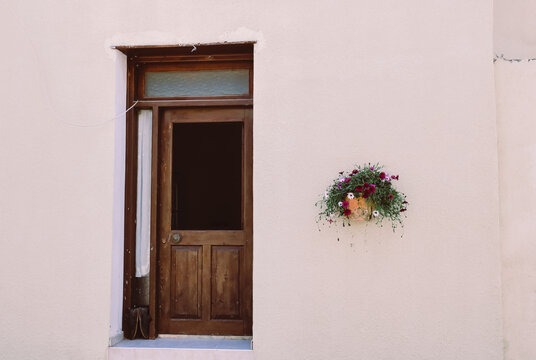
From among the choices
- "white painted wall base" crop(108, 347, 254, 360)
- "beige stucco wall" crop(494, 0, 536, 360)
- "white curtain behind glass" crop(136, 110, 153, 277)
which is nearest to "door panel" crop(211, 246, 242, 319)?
"white painted wall base" crop(108, 347, 254, 360)

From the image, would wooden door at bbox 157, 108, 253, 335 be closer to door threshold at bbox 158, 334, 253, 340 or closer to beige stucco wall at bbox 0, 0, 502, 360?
door threshold at bbox 158, 334, 253, 340

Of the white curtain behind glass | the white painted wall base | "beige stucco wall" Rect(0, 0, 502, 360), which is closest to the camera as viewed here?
"beige stucco wall" Rect(0, 0, 502, 360)

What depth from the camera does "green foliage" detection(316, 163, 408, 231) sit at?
4246mm

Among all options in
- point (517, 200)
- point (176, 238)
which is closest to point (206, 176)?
point (176, 238)

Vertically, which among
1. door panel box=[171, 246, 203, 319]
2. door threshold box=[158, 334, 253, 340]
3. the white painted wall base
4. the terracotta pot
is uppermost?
→ the terracotta pot

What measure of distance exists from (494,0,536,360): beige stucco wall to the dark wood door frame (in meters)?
2.09

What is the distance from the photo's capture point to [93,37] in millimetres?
4836

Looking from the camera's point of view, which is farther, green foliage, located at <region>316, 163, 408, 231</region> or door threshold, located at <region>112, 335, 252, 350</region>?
door threshold, located at <region>112, 335, 252, 350</region>

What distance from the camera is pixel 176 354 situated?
4.60 m

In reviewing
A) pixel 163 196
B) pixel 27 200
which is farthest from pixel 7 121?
pixel 163 196

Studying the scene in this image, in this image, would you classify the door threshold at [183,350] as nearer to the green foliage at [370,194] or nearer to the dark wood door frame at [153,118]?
the dark wood door frame at [153,118]

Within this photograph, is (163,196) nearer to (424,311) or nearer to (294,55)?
(294,55)

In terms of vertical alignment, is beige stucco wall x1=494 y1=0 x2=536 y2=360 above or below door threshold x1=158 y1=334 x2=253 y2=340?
above

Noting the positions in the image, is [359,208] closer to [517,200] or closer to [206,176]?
[517,200]
